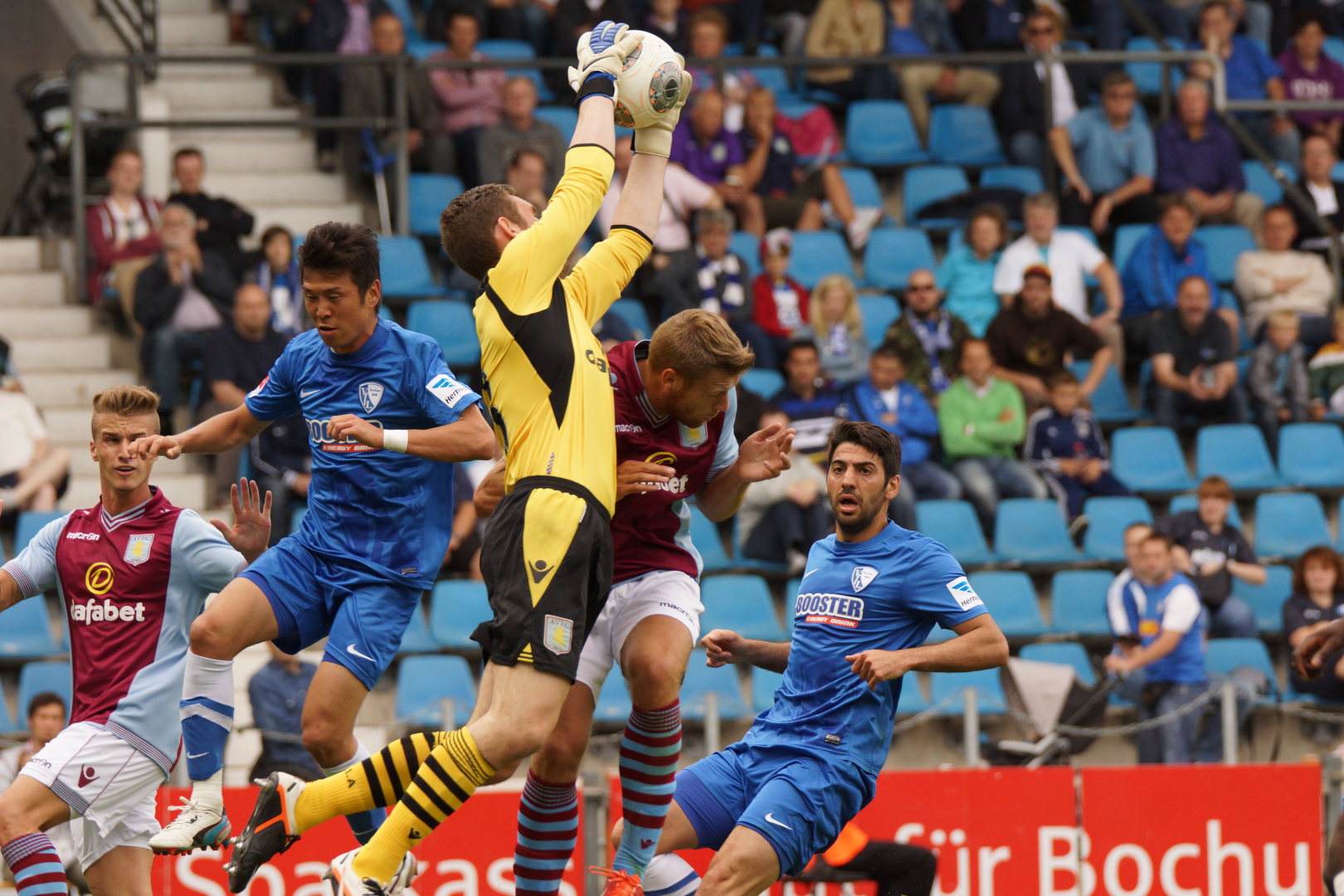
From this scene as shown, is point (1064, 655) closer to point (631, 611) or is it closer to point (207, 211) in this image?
point (631, 611)

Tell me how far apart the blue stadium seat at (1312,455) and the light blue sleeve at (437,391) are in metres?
9.20

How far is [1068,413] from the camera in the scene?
519 inches

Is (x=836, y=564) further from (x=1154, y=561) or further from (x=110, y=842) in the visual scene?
(x=1154, y=561)

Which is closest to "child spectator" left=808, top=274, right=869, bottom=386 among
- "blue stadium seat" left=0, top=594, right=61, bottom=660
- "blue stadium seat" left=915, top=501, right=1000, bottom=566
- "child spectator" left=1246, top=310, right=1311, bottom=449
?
"blue stadium seat" left=915, top=501, right=1000, bottom=566

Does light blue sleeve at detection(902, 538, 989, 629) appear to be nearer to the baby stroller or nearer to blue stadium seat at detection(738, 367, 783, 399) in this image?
blue stadium seat at detection(738, 367, 783, 399)

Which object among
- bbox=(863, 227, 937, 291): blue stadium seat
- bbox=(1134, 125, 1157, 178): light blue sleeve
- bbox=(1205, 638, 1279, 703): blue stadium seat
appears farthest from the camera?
bbox=(1134, 125, 1157, 178): light blue sleeve

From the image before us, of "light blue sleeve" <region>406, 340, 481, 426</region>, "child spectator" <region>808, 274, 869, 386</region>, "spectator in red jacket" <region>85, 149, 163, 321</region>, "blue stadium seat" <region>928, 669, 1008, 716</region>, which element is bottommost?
"blue stadium seat" <region>928, 669, 1008, 716</region>

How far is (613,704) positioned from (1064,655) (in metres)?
3.15

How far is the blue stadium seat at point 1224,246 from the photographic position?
15.3 m

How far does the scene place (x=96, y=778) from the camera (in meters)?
6.71

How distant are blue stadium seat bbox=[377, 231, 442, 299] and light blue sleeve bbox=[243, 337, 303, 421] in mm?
6541

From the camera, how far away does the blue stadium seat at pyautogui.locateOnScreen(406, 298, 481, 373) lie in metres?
12.8

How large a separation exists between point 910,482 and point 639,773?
21.8 ft

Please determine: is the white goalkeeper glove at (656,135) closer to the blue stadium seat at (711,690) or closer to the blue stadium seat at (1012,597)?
the blue stadium seat at (711,690)
